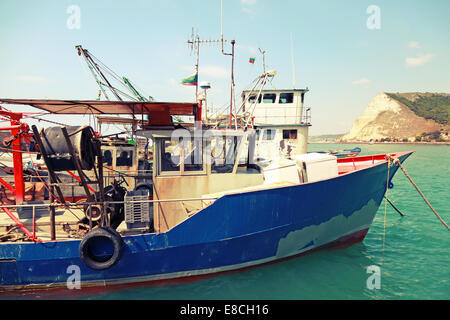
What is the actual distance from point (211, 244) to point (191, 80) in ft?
16.7

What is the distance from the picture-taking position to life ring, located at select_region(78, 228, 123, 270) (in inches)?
189

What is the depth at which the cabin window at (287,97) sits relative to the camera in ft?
53.4

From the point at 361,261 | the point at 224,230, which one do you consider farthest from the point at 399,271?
the point at 224,230

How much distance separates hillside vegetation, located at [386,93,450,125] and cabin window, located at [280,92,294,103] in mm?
101573

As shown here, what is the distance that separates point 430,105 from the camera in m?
104

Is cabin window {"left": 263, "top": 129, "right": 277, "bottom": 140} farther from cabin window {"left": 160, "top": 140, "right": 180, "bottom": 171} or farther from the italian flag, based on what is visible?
cabin window {"left": 160, "top": 140, "right": 180, "bottom": 171}

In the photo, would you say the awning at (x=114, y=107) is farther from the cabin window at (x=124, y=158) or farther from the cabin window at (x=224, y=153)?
the cabin window at (x=124, y=158)

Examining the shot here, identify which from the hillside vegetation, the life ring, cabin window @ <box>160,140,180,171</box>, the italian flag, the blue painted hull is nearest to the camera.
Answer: the life ring

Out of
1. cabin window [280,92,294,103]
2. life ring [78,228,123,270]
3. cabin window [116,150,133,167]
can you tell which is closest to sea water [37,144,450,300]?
life ring [78,228,123,270]

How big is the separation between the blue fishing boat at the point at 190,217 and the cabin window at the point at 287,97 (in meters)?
10.6

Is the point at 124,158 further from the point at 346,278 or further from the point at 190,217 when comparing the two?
the point at 346,278

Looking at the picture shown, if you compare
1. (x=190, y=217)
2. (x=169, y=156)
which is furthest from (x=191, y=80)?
(x=190, y=217)
